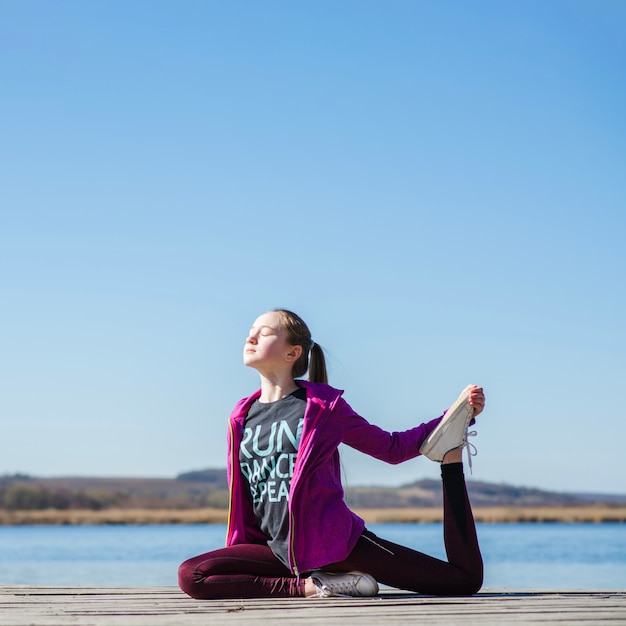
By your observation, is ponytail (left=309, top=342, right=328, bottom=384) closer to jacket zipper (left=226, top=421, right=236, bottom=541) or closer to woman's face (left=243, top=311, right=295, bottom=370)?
woman's face (left=243, top=311, right=295, bottom=370)

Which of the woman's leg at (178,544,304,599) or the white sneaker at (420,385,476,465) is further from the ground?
the white sneaker at (420,385,476,465)

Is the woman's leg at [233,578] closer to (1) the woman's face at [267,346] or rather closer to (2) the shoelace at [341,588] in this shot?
(2) the shoelace at [341,588]

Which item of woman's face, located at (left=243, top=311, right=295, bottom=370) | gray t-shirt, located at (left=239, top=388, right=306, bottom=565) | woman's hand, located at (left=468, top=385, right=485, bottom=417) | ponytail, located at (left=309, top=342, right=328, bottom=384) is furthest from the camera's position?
ponytail, located at (left=309, top=342, right=328, bottom=384)

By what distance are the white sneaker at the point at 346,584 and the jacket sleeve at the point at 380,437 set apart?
600 millimetres

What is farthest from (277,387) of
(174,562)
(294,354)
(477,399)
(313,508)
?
(174,562)

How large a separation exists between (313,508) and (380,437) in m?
0.49

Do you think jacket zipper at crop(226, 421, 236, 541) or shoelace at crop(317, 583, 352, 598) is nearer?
shoelace at crop(317, 583, 352, 598)

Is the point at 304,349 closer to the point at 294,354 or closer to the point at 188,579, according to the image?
the point at 294,354

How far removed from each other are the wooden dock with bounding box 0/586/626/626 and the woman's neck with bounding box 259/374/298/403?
1.02 meters

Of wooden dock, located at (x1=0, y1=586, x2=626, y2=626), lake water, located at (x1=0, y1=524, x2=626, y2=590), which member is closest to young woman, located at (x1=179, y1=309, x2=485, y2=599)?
wooden dock, located at (x1=0, y1=586, x2=626, y2=626)

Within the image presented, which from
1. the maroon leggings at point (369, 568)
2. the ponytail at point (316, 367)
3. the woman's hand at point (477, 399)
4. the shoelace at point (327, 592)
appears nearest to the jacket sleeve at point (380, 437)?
the woman's hand at point (477, 399)

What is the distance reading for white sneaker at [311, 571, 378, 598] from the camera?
13.8 feet

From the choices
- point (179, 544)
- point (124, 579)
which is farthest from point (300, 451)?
point (179, 544)

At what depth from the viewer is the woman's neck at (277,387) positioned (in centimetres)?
462
